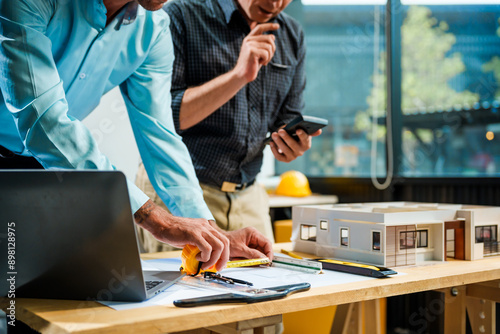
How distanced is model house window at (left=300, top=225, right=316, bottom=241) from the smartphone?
0.31 metres

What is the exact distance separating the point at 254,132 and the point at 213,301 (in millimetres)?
1131

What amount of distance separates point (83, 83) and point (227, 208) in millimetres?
745

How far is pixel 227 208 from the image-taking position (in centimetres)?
187

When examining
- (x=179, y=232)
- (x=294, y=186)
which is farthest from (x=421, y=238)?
(x=294, y=186)

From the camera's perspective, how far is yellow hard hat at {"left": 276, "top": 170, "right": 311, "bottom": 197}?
3652mm

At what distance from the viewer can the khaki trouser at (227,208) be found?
1.86 m

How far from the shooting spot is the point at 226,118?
6.17 feet

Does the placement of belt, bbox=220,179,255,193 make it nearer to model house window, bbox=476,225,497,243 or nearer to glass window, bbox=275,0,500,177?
model house window, bbox=476,225,497,243

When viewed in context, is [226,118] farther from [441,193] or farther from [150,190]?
[441,193]

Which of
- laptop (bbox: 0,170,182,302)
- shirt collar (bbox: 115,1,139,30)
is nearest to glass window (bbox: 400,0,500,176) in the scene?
shirt collar (bbox: 115,1,139,30)

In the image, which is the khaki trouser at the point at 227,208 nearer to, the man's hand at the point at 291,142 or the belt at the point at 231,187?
the belt at the point at 231,187

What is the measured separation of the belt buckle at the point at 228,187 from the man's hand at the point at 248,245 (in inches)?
22.8

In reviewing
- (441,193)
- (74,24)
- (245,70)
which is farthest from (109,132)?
(441,193)

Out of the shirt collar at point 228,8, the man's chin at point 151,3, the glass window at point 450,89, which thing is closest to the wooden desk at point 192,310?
the man's chin at point 151,3
